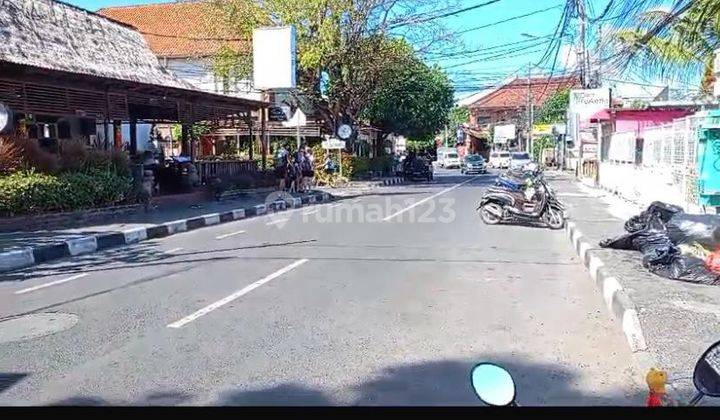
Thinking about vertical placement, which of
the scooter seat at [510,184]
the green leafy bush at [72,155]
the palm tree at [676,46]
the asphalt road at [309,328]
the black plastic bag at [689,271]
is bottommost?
the asphalt road at [309,328]

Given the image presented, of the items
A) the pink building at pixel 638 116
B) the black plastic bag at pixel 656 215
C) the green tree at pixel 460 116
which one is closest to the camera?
the black plastic bag at pixel 656 215

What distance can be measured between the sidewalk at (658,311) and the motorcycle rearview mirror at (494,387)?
2.23m

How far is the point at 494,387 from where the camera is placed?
205cm

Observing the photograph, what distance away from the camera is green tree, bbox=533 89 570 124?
2143 inches

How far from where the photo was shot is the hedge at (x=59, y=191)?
11398mm

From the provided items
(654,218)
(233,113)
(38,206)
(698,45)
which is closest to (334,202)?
(233,113)

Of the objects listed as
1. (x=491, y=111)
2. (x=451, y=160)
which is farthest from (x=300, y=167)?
(x=491, y=111)

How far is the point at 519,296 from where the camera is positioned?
6766 mm

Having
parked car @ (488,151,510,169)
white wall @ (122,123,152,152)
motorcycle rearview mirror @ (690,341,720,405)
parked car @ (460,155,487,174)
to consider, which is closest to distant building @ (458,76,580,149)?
parked car @ (488,151,510,169)

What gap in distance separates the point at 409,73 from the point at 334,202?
591 inches

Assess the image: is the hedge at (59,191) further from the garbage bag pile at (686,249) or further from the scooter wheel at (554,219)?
the garbage bag pile at (686,249)

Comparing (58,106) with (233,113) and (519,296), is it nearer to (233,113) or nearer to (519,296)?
(233,113)

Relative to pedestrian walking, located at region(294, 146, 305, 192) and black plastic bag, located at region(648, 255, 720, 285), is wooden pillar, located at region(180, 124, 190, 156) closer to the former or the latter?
pedestrian walking, located at region(294, 146, 305, 192)

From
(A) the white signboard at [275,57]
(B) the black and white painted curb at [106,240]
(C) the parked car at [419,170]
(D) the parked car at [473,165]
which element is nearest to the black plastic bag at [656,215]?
(B) the black and white painted curb at [106,240]
